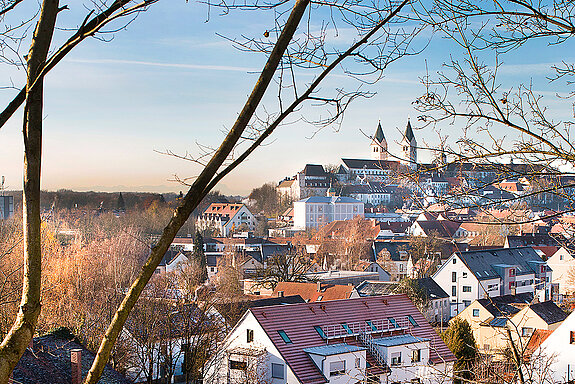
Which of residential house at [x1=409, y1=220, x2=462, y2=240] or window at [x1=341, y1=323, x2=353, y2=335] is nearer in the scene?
window at [x1=341, y1=323, x2=353, y2=335]

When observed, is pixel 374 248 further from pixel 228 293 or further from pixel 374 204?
pixel 374 204

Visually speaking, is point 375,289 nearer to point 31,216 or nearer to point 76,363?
point 76,363

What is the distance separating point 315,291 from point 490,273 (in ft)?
50.0

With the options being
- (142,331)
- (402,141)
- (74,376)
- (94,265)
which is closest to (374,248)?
(94,265)

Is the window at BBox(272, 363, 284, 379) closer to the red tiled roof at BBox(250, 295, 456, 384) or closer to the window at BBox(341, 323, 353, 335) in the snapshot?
the red tiled roof at BBox(250, 295, 456, 384)

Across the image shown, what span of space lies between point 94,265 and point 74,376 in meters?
16.4

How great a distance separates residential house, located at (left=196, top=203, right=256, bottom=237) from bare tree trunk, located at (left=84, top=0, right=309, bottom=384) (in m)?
88.6

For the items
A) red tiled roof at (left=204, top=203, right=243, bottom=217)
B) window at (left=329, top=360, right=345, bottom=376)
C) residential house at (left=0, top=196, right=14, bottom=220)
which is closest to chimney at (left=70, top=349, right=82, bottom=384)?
window at (left=329, top=360, right=345, bottom=376)

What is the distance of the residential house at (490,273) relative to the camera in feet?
131

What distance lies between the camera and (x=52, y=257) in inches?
1107

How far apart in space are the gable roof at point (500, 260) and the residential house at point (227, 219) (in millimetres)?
49477

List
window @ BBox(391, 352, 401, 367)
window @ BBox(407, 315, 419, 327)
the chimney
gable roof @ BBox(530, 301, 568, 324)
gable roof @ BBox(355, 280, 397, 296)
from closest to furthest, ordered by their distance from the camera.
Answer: the chimney → window @ BBox(391, 352, 401, 367) → window @ BBox(407, 315, 419, 327) → gable roof @ BBox(530, 301, 568, 324) → gable roof @ BBox(355, 280, 397, 296)

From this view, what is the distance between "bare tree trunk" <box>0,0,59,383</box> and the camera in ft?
7.97

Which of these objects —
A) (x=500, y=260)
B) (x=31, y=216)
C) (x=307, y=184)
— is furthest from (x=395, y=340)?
(x=307, y=184)
